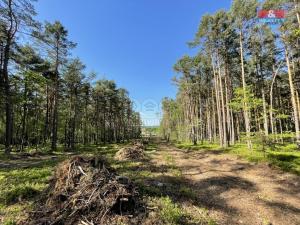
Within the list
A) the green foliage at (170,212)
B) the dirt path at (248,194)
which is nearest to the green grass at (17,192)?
the green foliage at (170,212)

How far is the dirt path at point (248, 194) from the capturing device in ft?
17.3

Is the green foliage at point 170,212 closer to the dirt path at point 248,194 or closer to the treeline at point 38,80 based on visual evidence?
the dirt path at point 248,194

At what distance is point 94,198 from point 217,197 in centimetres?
432

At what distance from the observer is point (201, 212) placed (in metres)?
5.41

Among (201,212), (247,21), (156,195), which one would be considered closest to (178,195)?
(156,195)

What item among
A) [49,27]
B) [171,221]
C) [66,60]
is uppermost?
[49,27]

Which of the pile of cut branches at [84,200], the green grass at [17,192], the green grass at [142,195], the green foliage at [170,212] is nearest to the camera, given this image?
the pile of cut branches at [84,200]

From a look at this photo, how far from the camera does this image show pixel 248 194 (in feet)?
22.9

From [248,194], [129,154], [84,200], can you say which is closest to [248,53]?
[129,154]

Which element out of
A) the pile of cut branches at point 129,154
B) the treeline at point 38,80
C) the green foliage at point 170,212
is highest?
the treeline at point 38,80

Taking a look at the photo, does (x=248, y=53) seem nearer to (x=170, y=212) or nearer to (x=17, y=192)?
(x=170, y=212)

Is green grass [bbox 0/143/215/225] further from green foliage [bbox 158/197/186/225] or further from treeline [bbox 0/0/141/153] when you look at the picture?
treeline [bbox 0/0/141/153]

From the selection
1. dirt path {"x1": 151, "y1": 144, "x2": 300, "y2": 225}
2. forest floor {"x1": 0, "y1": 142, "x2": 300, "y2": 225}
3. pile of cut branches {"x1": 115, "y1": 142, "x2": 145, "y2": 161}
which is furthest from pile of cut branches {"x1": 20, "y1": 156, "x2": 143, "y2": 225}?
pile of cut branches {"x1": 115, "y1": 142, "x2": 145, "y2": 161}

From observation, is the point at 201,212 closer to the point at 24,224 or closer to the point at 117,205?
the point at 117,205
